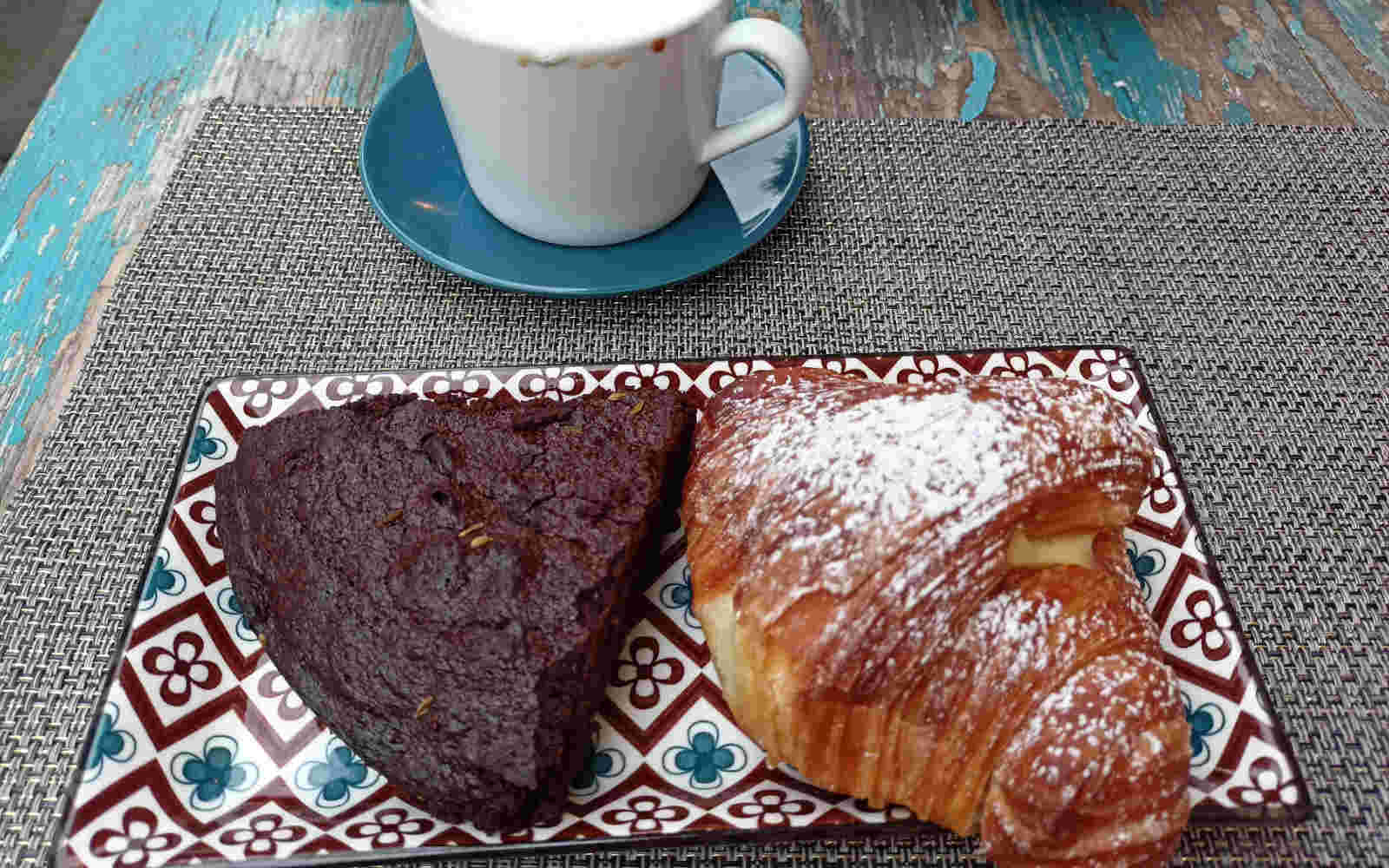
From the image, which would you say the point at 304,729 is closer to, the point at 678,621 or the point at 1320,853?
the point at 678,621

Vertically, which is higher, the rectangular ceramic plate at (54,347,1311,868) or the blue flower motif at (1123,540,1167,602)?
the rectangular ceramic plate at (54,347,1311,868)

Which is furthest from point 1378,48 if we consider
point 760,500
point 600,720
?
point 600,720

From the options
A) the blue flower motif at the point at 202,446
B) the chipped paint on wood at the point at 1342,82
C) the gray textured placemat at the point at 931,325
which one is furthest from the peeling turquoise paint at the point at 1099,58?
the blue flower motif at the point at 202,446

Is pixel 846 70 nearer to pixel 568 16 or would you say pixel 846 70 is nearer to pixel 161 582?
pixel 568 16

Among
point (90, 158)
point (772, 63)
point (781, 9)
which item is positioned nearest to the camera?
point (772, 63)

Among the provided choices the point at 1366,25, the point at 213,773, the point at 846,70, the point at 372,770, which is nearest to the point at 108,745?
the point at 213,773

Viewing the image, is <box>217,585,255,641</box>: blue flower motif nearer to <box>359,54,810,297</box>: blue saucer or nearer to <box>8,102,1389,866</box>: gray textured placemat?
<box>8,102,1389,866</box>: gray textured placemat

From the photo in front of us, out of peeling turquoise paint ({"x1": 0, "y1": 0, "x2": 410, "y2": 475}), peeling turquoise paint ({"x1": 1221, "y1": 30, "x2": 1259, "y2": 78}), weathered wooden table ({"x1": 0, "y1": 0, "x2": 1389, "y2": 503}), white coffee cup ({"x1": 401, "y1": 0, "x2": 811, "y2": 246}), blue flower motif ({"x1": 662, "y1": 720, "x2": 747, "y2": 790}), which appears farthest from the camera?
peeling turquoise paint ({"x1": 1221, "y1": 30, "x2": 1259, "y2": 78})

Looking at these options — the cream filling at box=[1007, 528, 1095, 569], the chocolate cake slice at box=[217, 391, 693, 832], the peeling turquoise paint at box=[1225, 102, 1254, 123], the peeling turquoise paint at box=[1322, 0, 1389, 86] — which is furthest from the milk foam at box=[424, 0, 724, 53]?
the peeling turquoise paint at box=[1322, 0, 1389, 86]
